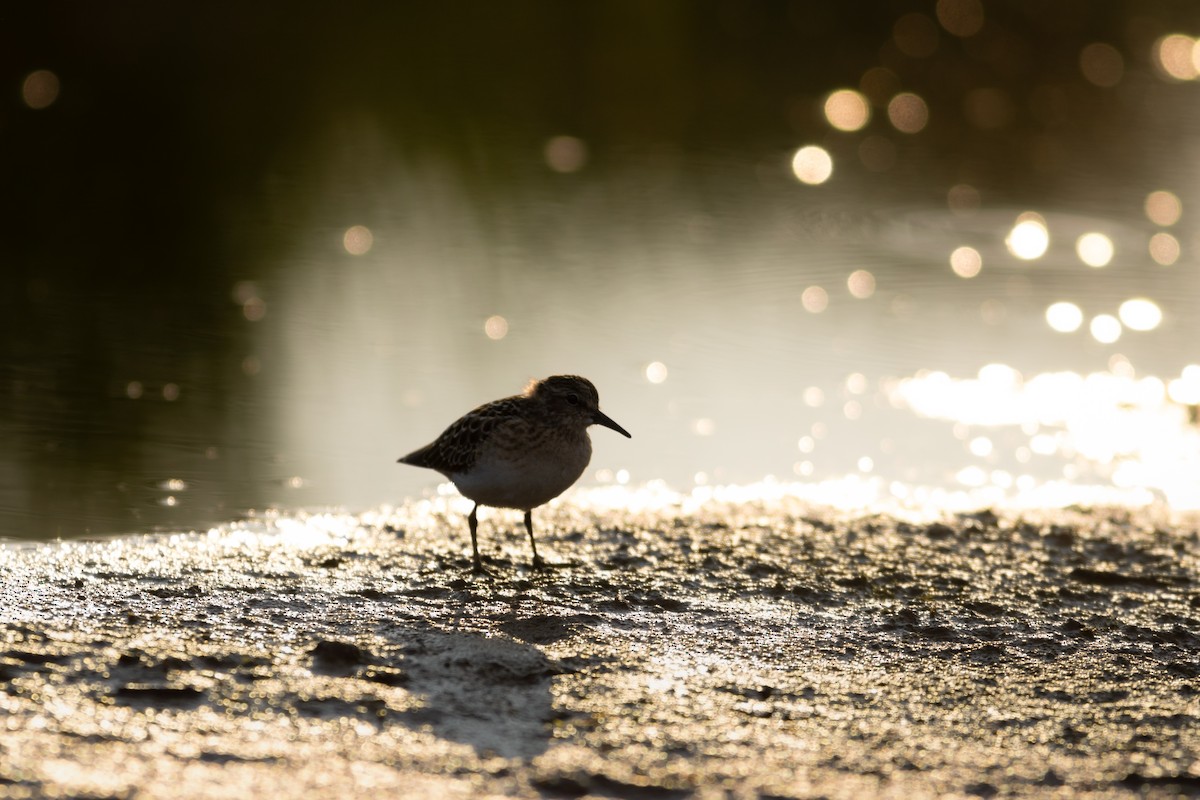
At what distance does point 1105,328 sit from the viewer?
13945 mm

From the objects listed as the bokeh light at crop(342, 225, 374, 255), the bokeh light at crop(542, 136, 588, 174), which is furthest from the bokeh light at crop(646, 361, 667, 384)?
the bokeh light at crop(542, 136, 588, 174)

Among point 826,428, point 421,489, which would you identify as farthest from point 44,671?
point 826,428

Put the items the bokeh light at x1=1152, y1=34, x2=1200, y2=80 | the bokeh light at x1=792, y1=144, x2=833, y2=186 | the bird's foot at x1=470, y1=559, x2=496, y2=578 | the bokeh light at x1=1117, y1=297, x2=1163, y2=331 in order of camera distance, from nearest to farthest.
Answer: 1. the bird's foot at x1=470, y1=559, x2=496, y2=578
2. the bokeh light at x1=1117, y1=297, x2=1163, y2=331
3. the bokeh light at x1=792, y1=144, x2=833, y2=186
4. the bokeh light at x1=1152, y1=34, x2=1200, y2=80

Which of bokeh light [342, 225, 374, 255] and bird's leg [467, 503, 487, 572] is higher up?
bokeh light [342, 225, 374, 255]

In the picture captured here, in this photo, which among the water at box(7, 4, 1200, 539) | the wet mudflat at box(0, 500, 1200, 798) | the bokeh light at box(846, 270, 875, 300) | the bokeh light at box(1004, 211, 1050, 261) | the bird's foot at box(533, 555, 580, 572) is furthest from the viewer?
the bokeh light at box(1004, 211, 1050, 261)

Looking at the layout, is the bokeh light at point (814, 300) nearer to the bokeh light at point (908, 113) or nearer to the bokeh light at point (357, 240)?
the bokeh light at point (357, 240)

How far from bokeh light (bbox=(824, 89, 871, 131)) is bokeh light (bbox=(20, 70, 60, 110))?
457 inches

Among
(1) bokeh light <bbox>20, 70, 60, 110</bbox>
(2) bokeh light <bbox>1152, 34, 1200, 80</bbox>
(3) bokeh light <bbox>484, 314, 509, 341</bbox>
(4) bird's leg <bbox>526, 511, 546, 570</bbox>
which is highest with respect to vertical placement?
(2) bokeh light <bbox>1152, 34, 1200, 80</bbox>

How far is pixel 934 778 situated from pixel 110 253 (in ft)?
37.3

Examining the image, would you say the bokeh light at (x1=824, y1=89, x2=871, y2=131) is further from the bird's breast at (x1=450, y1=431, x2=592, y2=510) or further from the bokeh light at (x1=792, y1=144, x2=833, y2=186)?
the bird's breast at (x1=450, y1=431, x2=592, y2=510)

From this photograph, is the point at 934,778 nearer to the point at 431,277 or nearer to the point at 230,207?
the point at 431,277

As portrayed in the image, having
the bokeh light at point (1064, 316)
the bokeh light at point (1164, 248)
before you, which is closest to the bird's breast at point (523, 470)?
the bokeh light at point (1064, 316)

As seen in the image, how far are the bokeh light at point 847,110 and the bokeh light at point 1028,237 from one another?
20.2ft

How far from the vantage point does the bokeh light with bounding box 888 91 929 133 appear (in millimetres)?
24656
